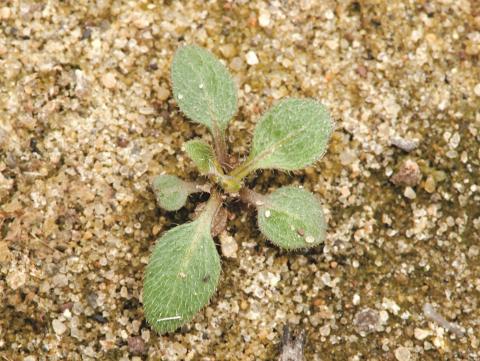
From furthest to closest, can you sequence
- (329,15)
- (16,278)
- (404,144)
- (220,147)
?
1. (329,15)
2. (404,144)
3. (220,147)
4. (16,278)

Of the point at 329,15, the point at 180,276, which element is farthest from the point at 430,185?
the point at 180,276

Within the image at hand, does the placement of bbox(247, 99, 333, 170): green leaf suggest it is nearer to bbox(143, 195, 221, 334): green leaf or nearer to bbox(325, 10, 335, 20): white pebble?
bbox(143, 195, 221, 334): green leaf

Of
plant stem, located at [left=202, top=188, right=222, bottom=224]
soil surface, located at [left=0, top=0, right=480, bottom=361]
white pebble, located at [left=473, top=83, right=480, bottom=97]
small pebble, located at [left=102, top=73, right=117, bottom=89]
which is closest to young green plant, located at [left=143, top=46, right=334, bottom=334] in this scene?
plant stem, located at [left=202, top=188, right=222, bottom=224]

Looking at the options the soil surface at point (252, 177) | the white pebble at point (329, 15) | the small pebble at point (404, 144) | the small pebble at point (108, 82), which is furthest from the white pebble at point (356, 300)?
the small pebble at point (108, 82)

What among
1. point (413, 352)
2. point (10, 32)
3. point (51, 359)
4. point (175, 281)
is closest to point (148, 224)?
point (175, 281)

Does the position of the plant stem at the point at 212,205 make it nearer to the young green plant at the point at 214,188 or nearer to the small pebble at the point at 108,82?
the young green plant at the point at 214,188

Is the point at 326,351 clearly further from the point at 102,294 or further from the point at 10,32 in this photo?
the point at 10,32

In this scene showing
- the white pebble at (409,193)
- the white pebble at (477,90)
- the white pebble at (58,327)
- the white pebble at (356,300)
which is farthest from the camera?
the white pebble at (477,90)

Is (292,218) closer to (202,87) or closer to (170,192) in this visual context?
(170,192)
